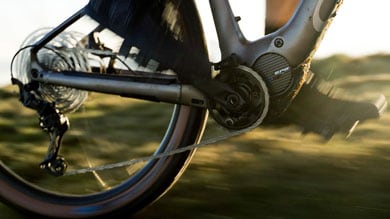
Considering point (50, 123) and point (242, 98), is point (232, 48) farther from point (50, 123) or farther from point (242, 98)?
point (50, 123)

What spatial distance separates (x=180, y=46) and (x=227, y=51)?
162 mm

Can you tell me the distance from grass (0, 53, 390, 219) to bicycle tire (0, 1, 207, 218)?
96 millimetres

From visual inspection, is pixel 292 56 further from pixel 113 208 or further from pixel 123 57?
pixel 113 208

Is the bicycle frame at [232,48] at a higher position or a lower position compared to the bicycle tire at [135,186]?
higher

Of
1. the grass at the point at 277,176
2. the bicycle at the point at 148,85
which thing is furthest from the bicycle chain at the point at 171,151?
the grass at the point at 277,176

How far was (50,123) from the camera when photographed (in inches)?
106

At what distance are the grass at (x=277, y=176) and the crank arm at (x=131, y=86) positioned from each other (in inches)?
13.0

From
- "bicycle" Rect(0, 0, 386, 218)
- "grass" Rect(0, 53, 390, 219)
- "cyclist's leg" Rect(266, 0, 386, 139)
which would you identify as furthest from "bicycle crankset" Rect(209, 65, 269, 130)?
"grass" Rect(0, 53, 390, 219)

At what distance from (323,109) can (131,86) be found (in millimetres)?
637

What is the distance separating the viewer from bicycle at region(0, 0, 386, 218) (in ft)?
7.93

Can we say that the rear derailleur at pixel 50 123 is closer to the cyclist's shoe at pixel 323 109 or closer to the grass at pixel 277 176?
the grass at pixel 277 176

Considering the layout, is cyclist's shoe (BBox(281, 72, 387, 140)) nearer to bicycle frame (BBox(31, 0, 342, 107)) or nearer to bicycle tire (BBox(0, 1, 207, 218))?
bicycle frame (BBox(31, 0, 342, 107))

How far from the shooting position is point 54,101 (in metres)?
2.73

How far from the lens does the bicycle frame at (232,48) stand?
7.78ft
